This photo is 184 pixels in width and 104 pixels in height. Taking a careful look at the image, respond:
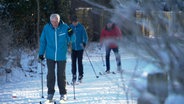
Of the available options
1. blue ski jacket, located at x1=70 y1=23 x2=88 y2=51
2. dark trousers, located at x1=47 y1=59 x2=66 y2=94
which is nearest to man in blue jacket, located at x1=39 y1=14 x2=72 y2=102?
Answer: dark trousers, located at x1=47 y1=59 x2=66 y2=94

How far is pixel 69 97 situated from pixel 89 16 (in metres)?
17.5

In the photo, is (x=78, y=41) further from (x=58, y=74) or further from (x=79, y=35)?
(x=58, y=74)

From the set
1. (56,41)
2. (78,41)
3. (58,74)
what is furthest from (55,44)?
(78,41)

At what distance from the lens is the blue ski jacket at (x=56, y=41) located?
9289mm

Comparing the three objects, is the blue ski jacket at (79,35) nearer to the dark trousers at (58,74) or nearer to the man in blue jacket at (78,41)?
the man in blue jacket at (78,41)

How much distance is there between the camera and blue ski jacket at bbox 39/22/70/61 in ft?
30.5

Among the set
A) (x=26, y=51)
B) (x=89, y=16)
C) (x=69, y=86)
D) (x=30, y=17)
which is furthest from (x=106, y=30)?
(x=89, y=16)

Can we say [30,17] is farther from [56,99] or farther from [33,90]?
[56,99]

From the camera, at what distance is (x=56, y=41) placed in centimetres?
929

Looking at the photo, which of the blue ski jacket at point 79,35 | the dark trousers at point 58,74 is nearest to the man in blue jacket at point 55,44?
the dark trousers at point 58,74

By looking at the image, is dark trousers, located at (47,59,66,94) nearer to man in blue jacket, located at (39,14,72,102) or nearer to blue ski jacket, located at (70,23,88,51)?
man in blue jacket, located at (39,14,72,102)

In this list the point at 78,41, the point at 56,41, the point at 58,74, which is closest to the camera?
the point at 56,41

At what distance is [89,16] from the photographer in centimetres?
2738

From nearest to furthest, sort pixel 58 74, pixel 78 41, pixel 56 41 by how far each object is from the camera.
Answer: pixel 56 41 → pixel 58 74 → pixel 78 41
